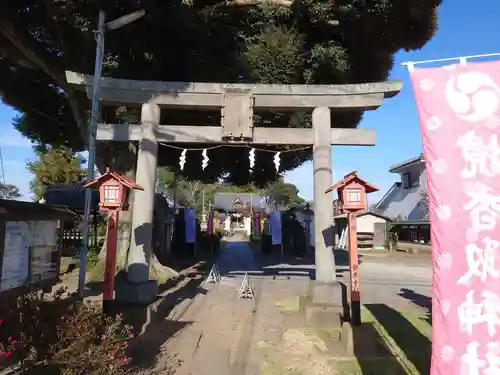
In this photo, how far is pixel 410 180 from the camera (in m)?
32.2

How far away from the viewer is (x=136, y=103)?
29.2 ft

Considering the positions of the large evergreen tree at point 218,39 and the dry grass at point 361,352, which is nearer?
the dry grass at point 361,352

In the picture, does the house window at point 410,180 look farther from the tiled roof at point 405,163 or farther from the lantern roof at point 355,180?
the lantern roof at point 355,180

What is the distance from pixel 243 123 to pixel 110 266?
13.9 ft

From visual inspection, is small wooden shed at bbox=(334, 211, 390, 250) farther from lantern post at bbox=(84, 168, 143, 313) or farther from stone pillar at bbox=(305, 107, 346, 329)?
lantern post at bbox=(84, 168, 143, 313)

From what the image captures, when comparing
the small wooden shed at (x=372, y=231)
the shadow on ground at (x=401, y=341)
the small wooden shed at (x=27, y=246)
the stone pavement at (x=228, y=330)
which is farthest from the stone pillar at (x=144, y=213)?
the small wooden shed at (x=372, y=231)

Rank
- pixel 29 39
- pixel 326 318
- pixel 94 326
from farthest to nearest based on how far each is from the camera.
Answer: pixel 29 39, pixel 326 318, pixel 94 326

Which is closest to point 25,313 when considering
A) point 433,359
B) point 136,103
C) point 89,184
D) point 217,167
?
point 89,184

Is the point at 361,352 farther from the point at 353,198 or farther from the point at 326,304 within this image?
the point at 353,198

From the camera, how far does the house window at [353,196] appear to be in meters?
7.40

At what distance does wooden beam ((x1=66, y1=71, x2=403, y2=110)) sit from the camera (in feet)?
28.8

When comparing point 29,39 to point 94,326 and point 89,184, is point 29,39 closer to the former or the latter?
point 89,184

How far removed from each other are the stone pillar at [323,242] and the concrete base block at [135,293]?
11.2 feet

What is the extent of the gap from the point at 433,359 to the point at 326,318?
4837 millimetres
